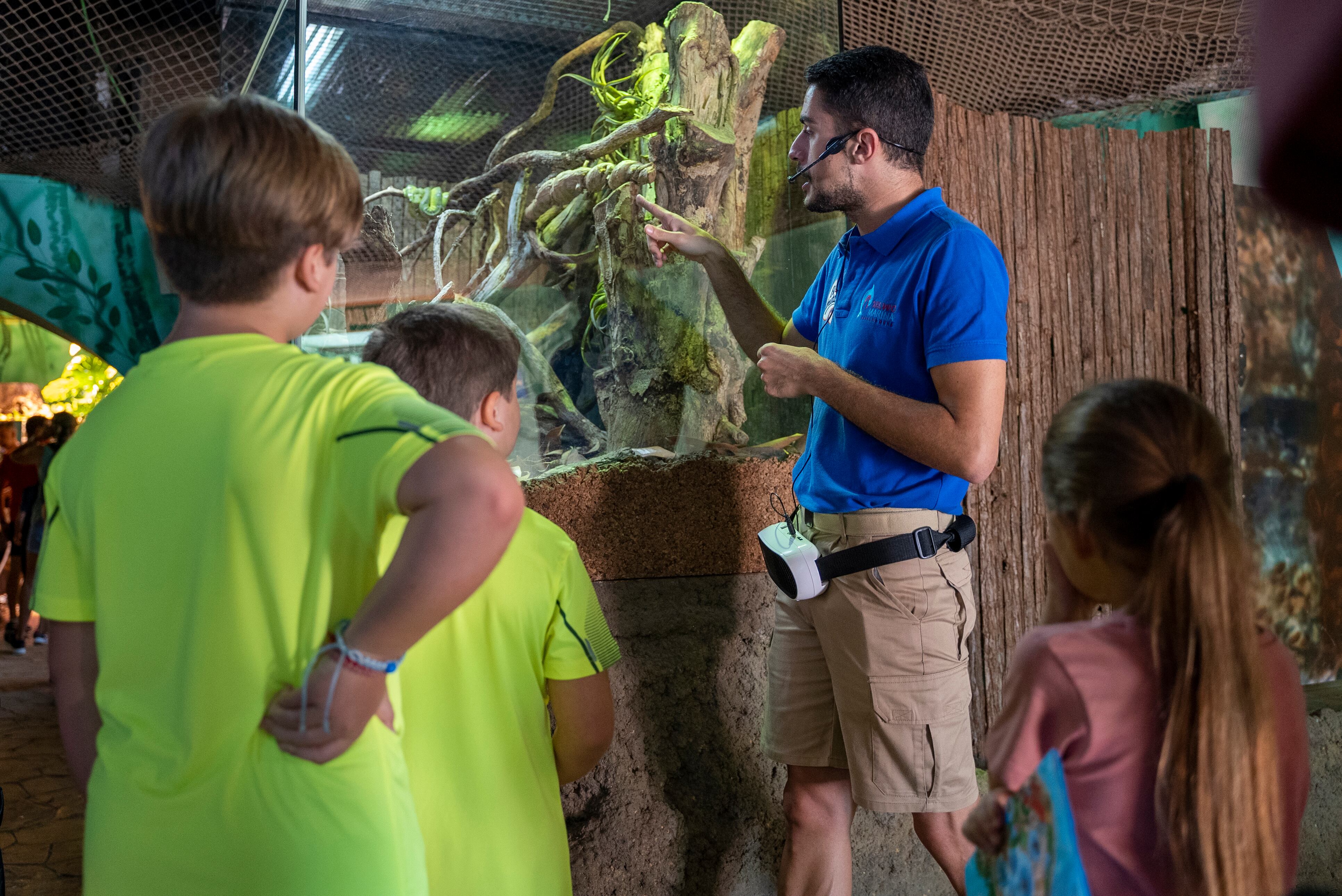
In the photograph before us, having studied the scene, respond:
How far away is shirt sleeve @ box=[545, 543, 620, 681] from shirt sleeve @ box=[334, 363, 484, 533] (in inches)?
24.3

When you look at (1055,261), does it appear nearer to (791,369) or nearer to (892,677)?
(791,369)

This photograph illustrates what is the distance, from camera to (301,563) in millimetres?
1120

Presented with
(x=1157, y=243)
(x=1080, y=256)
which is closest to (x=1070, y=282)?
(x=1080, y=256)

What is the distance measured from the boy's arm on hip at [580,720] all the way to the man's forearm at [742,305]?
1216 mm

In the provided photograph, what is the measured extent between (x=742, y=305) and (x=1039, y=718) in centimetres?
162

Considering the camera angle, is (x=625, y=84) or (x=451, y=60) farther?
(x=625, y=84)

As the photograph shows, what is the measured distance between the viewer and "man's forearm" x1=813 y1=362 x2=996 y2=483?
83.0 inches

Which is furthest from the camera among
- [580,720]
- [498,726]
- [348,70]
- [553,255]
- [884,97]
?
[553,255]

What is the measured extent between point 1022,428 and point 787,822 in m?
1.74

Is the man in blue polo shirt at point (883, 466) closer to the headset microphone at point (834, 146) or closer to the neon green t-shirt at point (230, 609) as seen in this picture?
the headset microphone at point (834, 146)

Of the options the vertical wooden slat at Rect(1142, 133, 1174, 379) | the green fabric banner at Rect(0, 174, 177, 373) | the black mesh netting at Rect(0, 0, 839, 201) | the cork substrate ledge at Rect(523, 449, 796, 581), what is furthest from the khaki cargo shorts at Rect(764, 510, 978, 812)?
the green fabric banner at Rect(0, 174, 177, 373)

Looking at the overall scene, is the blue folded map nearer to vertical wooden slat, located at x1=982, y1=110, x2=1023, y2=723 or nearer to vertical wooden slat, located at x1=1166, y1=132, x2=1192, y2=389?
vertical wooden slat, located at x1=982, y1=110, x2=1023, y2=723

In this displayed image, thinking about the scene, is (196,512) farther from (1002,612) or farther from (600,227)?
(1002,612)

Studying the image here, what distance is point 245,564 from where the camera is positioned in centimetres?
111
